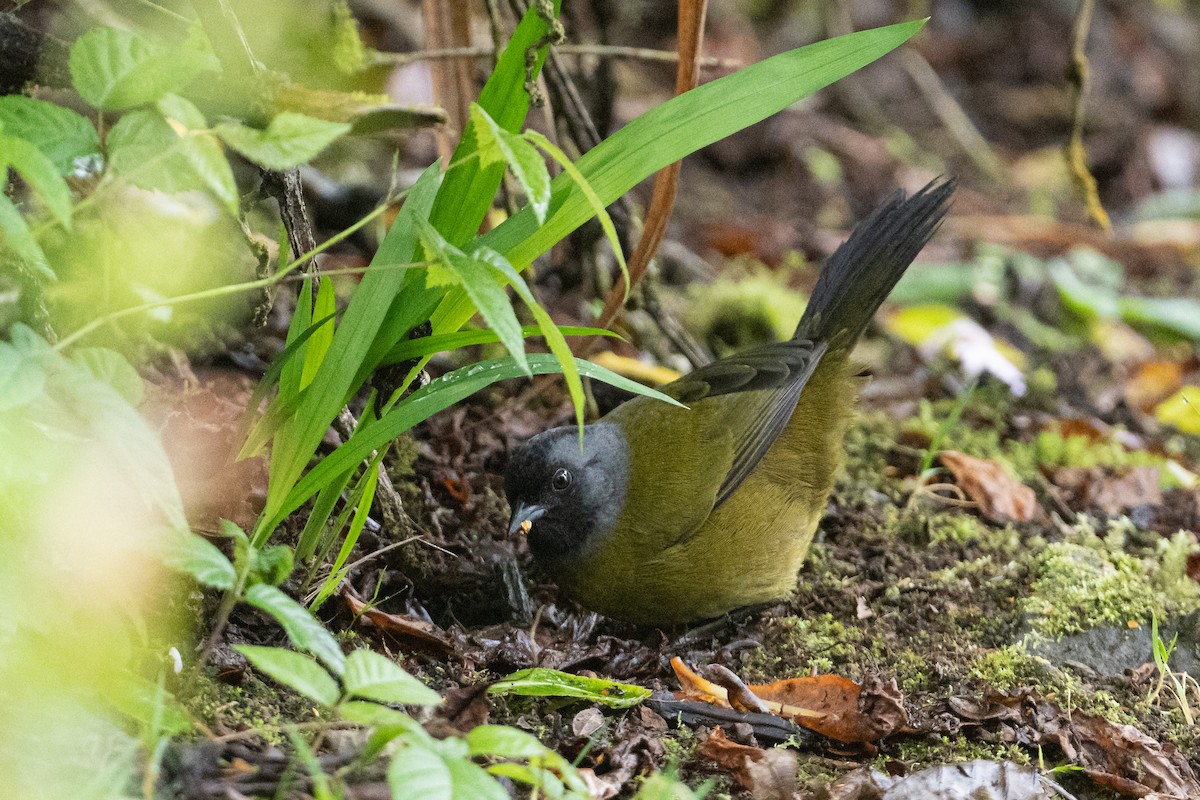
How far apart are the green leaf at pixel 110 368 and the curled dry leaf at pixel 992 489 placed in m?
3.24

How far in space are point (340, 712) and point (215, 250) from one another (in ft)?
8.07

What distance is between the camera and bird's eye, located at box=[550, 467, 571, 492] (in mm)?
3598

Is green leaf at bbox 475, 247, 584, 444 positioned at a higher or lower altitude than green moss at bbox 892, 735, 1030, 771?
higher

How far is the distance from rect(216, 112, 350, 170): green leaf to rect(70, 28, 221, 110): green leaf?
0.40 ft

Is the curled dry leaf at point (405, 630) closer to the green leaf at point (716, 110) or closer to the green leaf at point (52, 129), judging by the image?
the green leaf at point (716, 110)

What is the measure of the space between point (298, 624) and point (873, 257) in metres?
2.84

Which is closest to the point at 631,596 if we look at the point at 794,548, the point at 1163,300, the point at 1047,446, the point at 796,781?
the point at 794,548

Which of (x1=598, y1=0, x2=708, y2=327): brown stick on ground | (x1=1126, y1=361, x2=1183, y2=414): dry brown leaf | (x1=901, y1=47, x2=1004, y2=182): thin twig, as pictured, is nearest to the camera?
(x1=598, y1=0, x2=708, y2=327): brown stick on ground

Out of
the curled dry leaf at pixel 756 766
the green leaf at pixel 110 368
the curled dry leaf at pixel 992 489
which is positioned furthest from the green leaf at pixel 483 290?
the curled dry leaf at pixel 992 489

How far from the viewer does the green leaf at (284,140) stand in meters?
1.89

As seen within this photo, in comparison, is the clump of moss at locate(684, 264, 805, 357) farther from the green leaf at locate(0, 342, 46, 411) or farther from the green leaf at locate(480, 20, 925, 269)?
the green leaf at locate(0, 342, 46, 411)

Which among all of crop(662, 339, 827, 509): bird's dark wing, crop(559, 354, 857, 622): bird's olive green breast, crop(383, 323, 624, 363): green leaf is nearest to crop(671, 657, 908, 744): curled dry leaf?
crop(559, 354, 857, 622): bird's olive green breast

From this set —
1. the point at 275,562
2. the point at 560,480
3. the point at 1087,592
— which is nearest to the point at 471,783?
the point at 275,562

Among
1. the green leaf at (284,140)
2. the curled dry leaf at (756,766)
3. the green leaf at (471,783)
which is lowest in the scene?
the curled dry leaf at (756,766)
